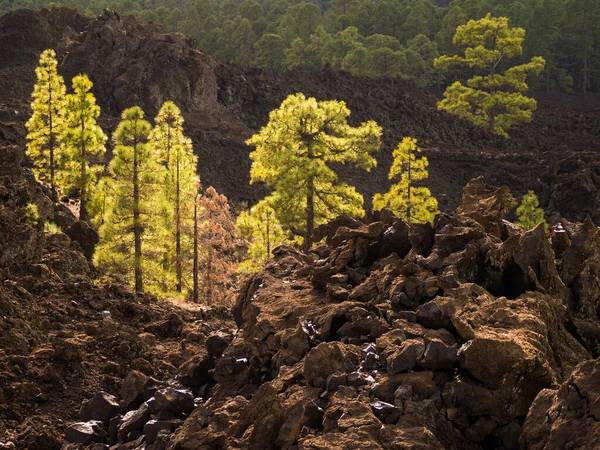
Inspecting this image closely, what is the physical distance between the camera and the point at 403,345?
7.09 metres

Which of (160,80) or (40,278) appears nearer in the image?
(40,278)

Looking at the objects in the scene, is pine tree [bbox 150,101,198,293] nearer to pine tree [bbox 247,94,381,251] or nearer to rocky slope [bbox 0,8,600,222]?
pine tree [bbox 247,94,381,251]

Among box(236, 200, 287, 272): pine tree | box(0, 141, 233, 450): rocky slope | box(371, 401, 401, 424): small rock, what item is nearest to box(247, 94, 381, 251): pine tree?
box(236, 200, 287, 272): pine tree

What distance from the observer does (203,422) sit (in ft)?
23.4

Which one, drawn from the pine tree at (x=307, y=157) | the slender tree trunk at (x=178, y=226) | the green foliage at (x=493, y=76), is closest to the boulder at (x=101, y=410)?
the slender tree trunk at (x=178, y=226)

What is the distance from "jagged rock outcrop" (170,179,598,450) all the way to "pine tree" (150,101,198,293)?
388 inches

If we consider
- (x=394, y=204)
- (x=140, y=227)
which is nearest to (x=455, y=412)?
(x=140, y=227)

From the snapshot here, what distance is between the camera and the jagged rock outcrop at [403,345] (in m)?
6.40

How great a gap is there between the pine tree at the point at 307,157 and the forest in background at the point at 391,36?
44.2 m

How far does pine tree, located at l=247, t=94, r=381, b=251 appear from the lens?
2128 cm

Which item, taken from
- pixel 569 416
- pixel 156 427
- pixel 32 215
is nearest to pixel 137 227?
pixel 32 215

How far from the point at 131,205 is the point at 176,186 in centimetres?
180

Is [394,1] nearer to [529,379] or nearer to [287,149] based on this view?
[287,149]

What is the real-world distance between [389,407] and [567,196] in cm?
3302
